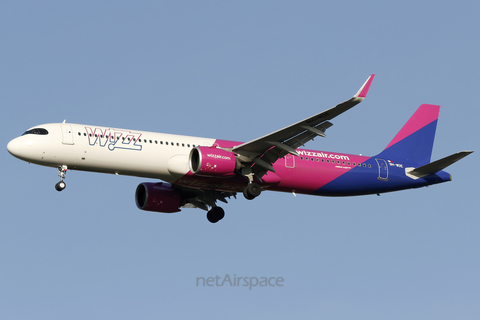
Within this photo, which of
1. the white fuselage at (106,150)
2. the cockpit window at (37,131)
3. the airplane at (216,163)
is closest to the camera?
the white fuselage at (106,150)

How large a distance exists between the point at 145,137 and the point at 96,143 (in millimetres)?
2425

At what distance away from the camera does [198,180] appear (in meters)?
32.9

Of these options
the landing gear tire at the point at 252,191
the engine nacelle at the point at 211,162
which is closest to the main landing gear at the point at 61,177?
the engine nacelle at the point at 211,162

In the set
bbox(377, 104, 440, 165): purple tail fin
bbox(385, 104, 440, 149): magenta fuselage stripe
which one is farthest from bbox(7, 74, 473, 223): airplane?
bbox(385, 104, 440, 149): magenta fuselage stripe

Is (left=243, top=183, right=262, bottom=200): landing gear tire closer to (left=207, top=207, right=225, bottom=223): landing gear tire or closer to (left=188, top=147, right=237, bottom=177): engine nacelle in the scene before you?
(left=188, top=147, right=237, bottom=177): engine nacelle

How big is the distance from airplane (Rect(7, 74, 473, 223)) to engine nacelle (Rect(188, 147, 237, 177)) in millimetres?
48

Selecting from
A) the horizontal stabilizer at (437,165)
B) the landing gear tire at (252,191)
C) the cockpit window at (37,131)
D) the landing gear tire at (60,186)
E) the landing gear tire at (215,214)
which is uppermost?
the horizontal stabilizer at (437,165)

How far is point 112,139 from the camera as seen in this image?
31.8 meters

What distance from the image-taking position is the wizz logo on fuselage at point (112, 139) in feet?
104

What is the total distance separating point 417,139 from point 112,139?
18840mm

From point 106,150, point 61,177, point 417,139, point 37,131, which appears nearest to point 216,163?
point 106,150

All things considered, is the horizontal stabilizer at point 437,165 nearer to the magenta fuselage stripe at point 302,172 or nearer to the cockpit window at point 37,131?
the magenta fuselage stripe at point 302,172

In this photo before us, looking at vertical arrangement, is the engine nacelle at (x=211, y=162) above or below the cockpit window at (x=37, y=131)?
below

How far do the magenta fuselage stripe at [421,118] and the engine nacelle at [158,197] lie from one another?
14259 millimetres
